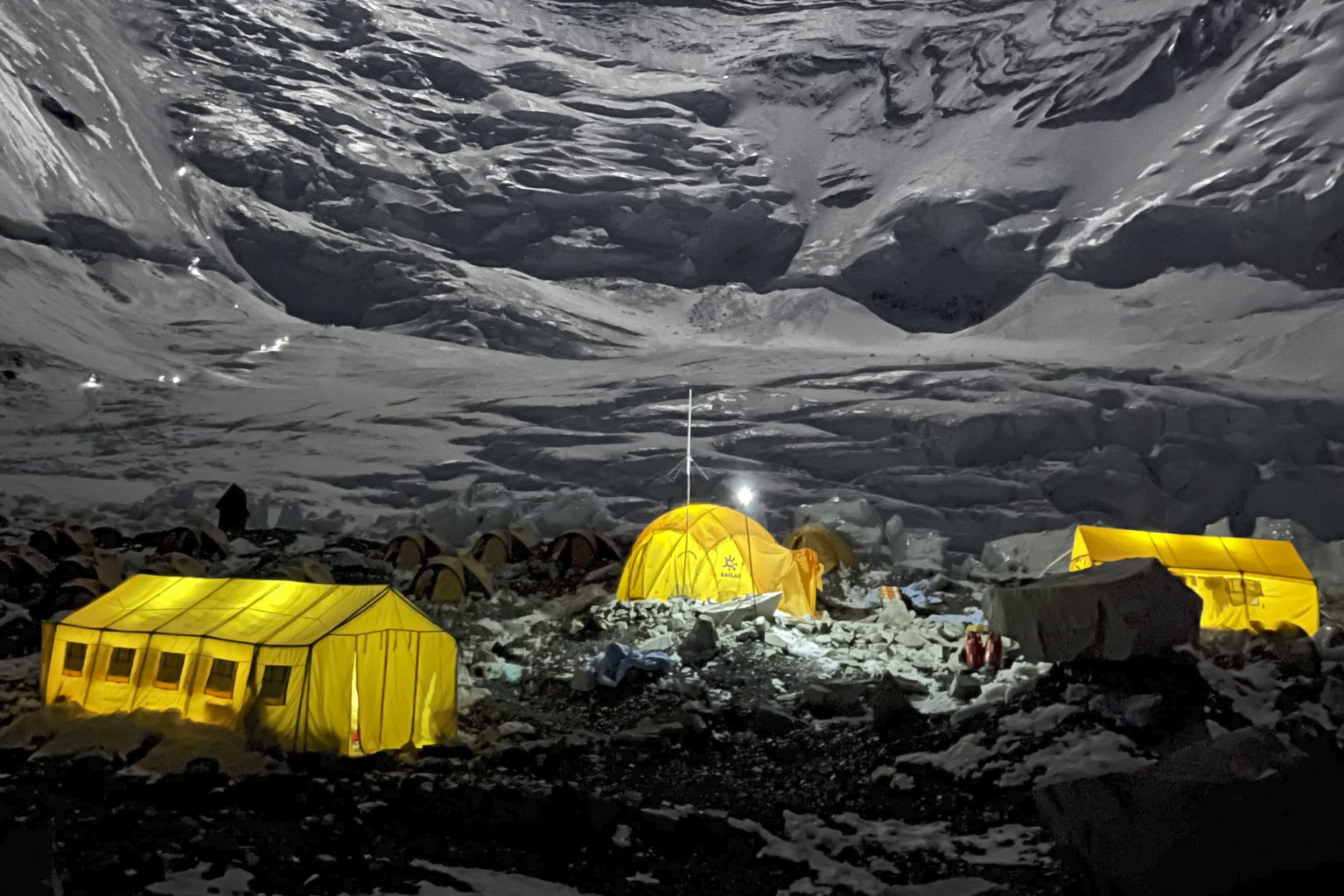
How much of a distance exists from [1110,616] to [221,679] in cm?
971

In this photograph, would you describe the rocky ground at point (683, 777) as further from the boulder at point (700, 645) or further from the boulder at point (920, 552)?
the boulder at point (920, 552)

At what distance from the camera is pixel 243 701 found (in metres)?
9.64

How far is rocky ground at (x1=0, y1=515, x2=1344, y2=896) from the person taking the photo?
7.19 m

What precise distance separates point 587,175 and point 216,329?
22242 millimetres

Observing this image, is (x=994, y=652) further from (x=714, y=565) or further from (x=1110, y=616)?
(x=714, y=565)

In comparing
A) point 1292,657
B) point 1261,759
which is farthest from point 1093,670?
point 1261,759

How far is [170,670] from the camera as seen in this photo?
10.2 meters

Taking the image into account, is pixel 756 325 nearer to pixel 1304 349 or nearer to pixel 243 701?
pixel 1304 349

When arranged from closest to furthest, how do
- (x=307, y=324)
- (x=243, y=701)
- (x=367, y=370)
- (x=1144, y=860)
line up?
(x=1144, y=860)
(x=243, y=701)
(x=367, y=370)
(x=307, y=324)

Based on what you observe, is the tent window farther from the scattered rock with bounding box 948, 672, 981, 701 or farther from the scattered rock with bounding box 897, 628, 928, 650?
the scattered rock with bounding box 897, 628, 928, 650

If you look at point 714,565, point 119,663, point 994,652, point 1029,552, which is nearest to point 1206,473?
point 1029,552

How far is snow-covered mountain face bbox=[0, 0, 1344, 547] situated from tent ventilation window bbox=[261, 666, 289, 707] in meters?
18.9

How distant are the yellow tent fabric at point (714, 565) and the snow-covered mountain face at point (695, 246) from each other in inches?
476

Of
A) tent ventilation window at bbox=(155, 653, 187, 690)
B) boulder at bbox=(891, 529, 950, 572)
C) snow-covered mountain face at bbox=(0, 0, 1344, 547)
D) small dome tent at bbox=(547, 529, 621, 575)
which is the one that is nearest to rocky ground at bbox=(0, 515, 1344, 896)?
tent ventilation window at bbox=(155, 653, 187, 690)
